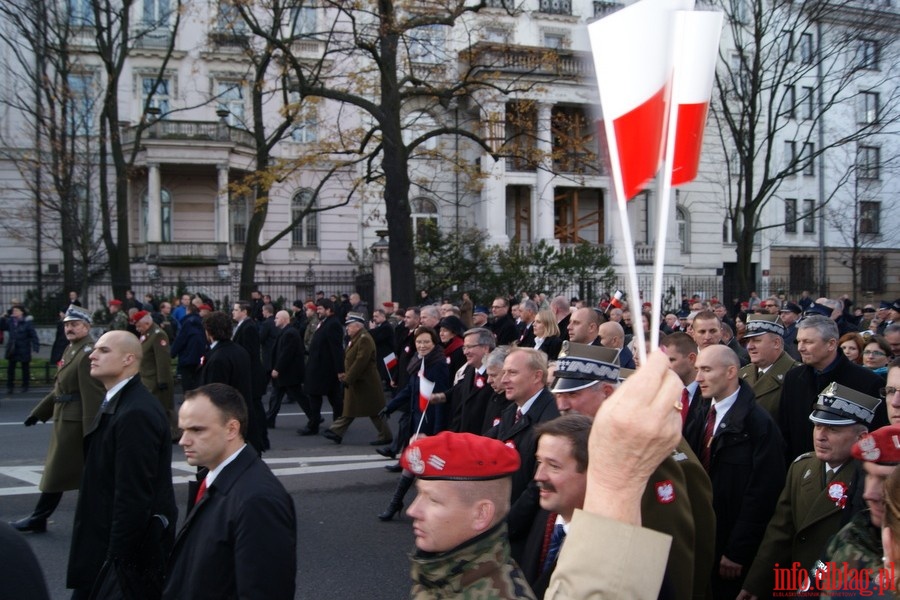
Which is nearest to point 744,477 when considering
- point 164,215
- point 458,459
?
point 458,459

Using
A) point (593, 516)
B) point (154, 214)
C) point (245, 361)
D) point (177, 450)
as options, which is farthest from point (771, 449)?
point (154, 214)

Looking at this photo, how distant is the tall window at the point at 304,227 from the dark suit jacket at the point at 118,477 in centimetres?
3259

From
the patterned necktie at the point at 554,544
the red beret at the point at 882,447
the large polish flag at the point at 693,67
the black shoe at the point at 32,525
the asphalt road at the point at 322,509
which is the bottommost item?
the asphalt road at the point at 322,509

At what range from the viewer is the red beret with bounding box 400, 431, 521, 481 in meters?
2.63

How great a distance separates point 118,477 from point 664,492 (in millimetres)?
2863

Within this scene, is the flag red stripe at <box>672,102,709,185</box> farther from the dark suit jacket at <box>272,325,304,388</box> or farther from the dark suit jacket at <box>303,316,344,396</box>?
the dark suit jacket at <box>272,325,304,388</box>

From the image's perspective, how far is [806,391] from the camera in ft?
19.2

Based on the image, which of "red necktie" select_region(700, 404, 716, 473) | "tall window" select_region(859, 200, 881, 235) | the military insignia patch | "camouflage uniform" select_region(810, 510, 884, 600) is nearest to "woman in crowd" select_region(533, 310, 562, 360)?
"red necktie" select_region(700, 404, 716, 473)

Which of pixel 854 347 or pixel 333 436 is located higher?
pixel 854 347

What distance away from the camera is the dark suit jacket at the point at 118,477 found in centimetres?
438

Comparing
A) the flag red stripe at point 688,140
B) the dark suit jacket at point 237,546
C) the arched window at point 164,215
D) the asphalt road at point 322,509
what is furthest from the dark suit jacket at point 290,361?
the arched window at point 164,215

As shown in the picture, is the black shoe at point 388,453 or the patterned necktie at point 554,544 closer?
the patterned necktie at point 554,544

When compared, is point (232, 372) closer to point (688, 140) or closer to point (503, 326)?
point (503, 326)

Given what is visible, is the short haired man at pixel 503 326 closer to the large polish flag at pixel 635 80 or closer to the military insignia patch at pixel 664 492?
the military insignia patch at pixel 664 492
